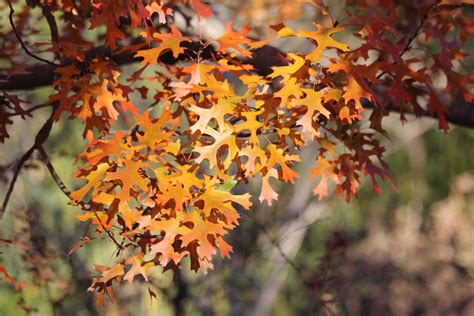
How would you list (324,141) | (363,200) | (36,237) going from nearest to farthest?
(324,141) → (36,237) → (363,200)

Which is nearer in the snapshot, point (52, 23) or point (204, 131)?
point (204, 131)

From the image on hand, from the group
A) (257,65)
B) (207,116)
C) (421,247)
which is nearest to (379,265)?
(421,247)

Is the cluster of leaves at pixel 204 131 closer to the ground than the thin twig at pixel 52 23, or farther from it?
closer to the ground

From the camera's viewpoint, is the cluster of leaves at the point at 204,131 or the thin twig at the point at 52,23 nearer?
the cluster of leaves at the point at 204,131

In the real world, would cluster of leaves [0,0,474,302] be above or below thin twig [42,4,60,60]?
below

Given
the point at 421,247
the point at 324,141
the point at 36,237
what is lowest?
the point at 421,247

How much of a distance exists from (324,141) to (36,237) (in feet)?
6.71

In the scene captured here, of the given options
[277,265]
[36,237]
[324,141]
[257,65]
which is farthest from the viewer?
[277,265]

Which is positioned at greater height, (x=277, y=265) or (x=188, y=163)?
(x=188, y=163)

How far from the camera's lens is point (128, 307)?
4.56 meters

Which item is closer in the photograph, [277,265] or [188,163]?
[188,163]

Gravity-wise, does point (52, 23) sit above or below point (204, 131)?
above

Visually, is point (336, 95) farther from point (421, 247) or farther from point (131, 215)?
point (421, 247)

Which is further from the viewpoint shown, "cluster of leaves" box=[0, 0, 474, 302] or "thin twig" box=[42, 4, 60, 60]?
"thin twig" box=[42, 4, 60, 60]
